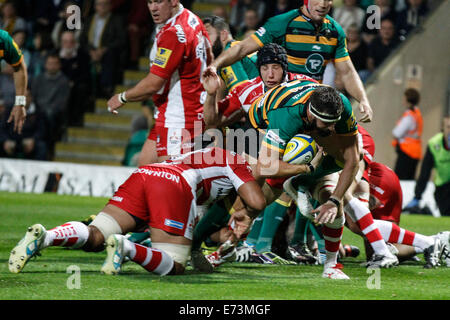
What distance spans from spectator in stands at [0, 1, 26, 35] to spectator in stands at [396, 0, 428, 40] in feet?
26.2

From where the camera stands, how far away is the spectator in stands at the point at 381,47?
1589cm

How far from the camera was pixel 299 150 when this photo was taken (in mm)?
6535

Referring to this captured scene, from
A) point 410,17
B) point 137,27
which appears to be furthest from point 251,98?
point 137,27

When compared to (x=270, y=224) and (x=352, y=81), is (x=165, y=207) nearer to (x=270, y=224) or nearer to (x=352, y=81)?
(x=270, y=224)

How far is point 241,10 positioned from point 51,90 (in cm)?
411

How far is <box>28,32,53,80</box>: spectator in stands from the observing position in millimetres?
17508

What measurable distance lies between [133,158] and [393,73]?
202 inches

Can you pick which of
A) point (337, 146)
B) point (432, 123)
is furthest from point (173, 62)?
point (432, 123)

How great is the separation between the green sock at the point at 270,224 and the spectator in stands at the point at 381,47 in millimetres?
8406

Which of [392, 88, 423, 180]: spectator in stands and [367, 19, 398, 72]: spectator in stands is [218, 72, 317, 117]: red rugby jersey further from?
[367, 19, 398, 72]: spectator in stands

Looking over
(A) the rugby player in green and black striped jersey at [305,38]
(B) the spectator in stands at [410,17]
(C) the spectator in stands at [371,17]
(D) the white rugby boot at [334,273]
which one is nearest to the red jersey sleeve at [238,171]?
(D) the white rugby boot at [334,273]

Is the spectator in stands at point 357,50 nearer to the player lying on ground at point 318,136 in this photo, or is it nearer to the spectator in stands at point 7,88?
the spectator in stands at point 7,88
